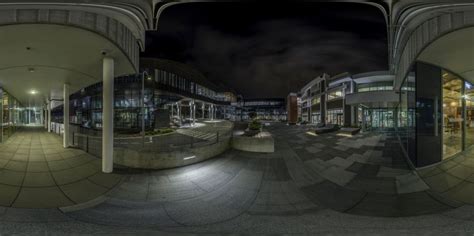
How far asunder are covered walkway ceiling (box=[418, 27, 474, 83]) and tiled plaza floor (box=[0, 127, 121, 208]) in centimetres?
863

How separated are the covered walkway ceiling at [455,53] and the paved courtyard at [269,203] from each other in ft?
10.2

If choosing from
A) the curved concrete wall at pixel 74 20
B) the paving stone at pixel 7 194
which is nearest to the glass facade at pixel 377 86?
the curved concrete wall at pixel 74 20

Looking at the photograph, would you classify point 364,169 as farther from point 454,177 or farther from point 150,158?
point 150,158

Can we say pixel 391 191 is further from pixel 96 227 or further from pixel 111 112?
pixel 111 112

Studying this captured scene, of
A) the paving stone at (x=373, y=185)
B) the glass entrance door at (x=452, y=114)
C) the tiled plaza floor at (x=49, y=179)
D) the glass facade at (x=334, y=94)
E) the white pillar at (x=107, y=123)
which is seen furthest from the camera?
the glass facade at (x=334, y=94)

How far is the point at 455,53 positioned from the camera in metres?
5.50

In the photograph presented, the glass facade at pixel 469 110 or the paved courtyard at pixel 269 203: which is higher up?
the glass facade at pixel 469 110

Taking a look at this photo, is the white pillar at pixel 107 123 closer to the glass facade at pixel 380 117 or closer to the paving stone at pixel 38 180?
the paving stone at pixel 38 180

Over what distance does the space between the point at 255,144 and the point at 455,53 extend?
6.15 metres

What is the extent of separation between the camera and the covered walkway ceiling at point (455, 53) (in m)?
4.68

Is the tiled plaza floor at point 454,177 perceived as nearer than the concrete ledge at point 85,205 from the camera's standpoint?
No

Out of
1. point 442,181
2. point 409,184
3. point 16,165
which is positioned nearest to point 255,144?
point 409,184

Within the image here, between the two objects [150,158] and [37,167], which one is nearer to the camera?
[37,167]

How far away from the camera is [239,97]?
2645 inches
